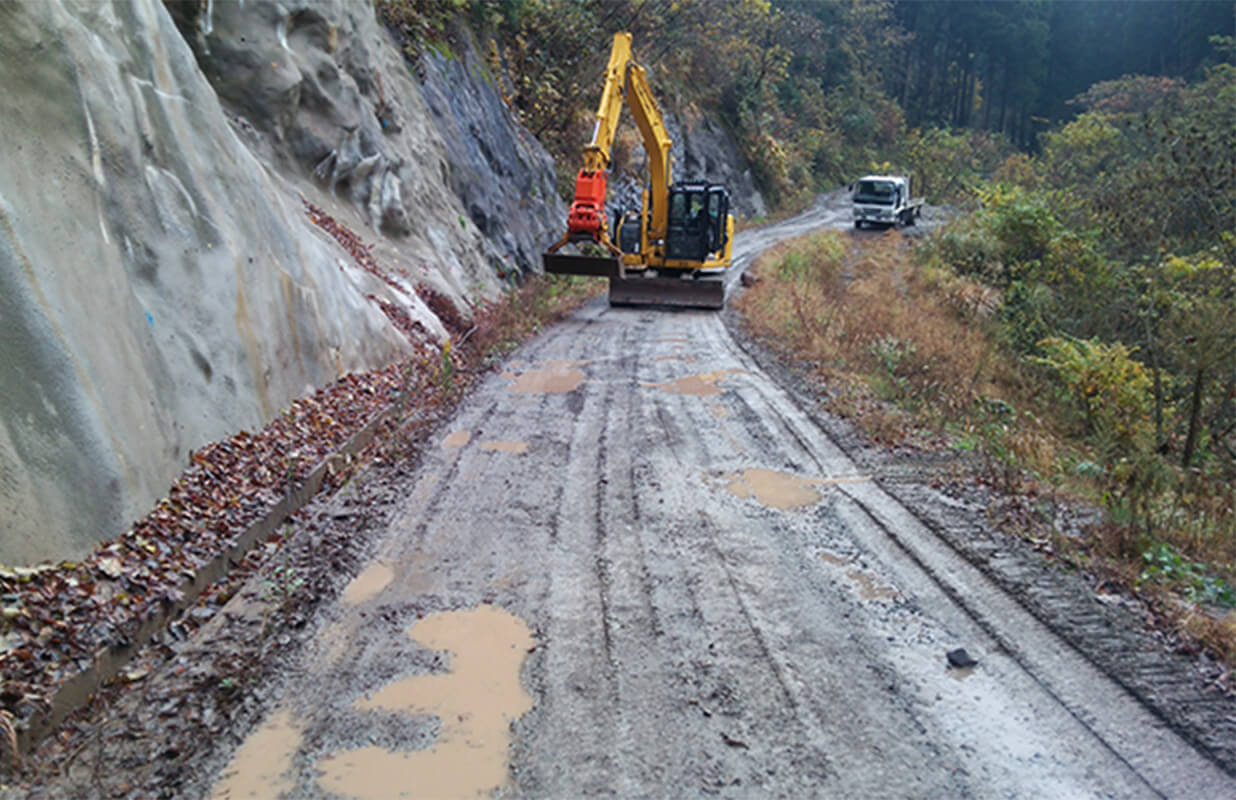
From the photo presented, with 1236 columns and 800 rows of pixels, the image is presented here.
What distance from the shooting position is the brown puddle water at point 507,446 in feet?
26.5

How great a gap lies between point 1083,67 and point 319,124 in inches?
3559

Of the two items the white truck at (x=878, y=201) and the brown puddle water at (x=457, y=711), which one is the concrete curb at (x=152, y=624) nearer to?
the brown puddle water at (x=457, y=711)

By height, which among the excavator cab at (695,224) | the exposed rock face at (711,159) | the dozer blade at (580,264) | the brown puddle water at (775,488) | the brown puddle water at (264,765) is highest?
the exposed rock face at (711,159)

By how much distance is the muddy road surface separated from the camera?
3627 millimetres

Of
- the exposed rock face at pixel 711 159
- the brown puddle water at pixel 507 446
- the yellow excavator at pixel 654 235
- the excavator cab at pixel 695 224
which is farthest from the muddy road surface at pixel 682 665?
the exposed rock face at pixel 711 159

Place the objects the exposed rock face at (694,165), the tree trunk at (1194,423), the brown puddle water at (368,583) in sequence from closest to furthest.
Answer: the brown puddle water at (368,583) → the tree trunk at (1194,423) → the exposed rock face at (694,165)

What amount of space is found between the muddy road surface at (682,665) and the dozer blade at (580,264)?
10.0 meters

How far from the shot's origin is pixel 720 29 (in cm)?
4056

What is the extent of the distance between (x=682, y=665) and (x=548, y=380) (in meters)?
7.04

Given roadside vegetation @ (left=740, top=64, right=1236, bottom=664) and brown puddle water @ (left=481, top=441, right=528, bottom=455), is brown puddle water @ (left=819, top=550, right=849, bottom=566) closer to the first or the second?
roadside vegetation @ (left=740, top=64, right=1236, bottom=664)

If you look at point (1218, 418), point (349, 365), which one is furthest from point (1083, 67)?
point (349, 365)

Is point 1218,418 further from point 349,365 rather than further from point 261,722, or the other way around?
point 261,722

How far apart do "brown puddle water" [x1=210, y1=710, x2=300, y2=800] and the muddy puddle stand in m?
7.14

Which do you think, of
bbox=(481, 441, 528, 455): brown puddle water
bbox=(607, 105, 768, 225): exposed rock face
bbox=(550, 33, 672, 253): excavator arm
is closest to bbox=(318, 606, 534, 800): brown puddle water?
bbox=(481, 441, 528, 455): brown puddle water
